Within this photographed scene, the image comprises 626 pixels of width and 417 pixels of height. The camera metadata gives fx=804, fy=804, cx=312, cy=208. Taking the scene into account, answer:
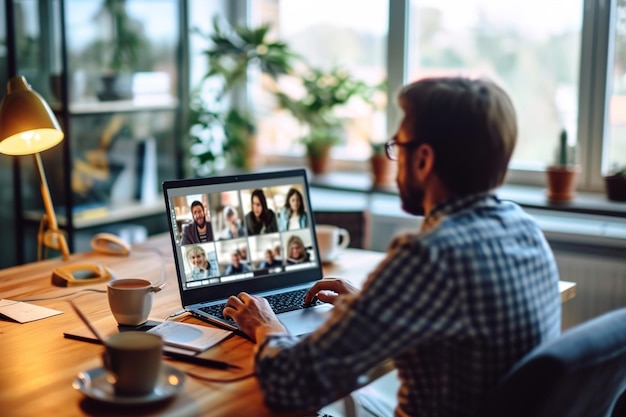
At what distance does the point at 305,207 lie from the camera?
2.01 metres

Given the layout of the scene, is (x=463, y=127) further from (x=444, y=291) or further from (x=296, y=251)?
(x=296, y=251)

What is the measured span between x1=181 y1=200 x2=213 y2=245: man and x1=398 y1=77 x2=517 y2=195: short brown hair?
659mm

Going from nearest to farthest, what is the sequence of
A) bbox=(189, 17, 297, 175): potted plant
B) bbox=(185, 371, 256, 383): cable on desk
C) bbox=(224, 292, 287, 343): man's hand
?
bbox=(185, 371, 256, 383): cable on desk → bbox=(224, 292, 287, 343): man's hand → bbox=(189, 17, 297, 175): potted plant

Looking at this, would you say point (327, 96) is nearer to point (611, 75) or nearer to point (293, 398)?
point (611, 75)

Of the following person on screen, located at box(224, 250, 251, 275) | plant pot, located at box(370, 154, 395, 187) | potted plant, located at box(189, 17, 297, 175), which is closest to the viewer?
person on screen, located at box(224, 250, 251, 275)

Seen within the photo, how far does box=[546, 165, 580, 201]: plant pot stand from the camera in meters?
2.88

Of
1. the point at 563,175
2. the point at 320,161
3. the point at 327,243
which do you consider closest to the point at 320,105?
the point at 320,161

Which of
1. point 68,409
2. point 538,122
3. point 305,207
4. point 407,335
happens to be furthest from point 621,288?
point 68,409

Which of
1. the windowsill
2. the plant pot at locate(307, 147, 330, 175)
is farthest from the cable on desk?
the plant pot at locate(307, 147, 330, 175)

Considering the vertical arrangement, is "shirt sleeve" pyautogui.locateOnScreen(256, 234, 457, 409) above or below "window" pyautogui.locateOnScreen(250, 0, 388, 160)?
below

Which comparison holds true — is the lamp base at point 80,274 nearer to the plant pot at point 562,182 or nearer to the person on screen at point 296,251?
the person on screen at point 296,251

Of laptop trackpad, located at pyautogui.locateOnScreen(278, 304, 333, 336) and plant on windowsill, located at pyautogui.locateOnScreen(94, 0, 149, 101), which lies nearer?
laptop trackpad, located at pyautogui.locateOnScreen(278, 304, 333, 336)

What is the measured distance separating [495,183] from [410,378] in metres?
0.35

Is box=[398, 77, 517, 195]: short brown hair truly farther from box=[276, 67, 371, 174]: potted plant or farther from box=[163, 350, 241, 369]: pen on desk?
box=[276, 67, 371, 174]: potted plant
